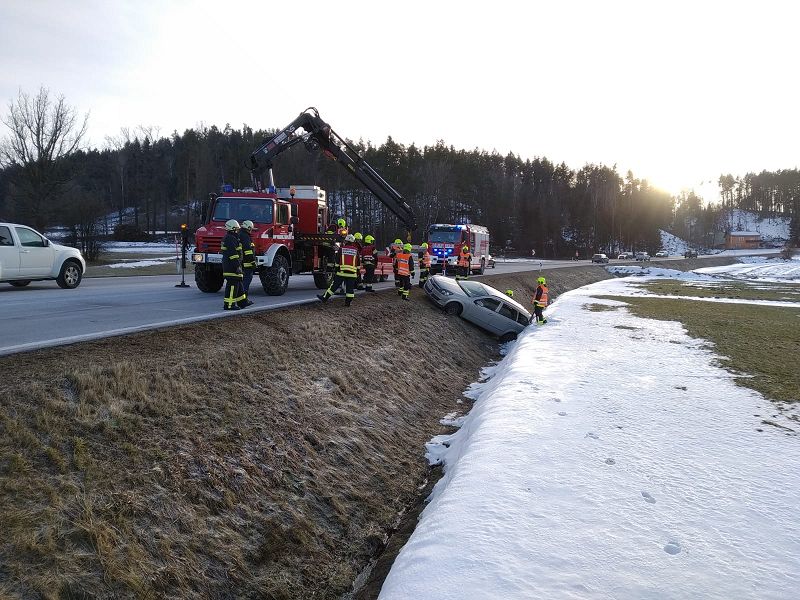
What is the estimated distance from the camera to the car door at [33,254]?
13.1 meters

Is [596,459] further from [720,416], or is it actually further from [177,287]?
[177,287]

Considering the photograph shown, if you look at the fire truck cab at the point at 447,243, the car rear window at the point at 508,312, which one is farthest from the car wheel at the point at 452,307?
the fire truck cab at the point at 447,243

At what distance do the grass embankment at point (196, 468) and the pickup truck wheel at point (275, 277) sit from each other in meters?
4.99

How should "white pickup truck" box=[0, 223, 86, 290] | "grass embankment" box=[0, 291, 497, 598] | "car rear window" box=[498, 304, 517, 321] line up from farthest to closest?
"car rear window" box=[498, 304, 517, 321] → "white pickup truck" box=[0, 223, 86, 290] → "grass embankment" box=[0, 291, 497, 598]

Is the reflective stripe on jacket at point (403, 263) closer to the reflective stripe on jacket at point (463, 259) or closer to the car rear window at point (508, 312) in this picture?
the car rear window at point (508, 312)

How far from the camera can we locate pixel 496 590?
3781 millimetres

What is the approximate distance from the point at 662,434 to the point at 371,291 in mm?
10160

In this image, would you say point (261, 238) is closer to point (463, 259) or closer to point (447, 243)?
point (463, 259)

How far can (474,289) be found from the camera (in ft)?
54.0

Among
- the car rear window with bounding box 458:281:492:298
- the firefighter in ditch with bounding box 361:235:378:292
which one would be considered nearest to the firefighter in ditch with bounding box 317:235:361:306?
the firefighter in ditch with bounding box 361:235:378:292

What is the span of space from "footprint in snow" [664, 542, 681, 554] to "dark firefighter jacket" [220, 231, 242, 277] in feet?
28.3

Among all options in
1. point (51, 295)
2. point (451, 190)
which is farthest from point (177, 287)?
point (451, 190)

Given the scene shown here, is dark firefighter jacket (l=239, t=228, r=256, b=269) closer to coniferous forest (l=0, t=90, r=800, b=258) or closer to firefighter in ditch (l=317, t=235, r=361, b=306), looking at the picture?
firefighter in ditch (l=317, t=235, r=361, b=306)

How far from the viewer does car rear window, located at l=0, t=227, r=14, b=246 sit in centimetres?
1277
